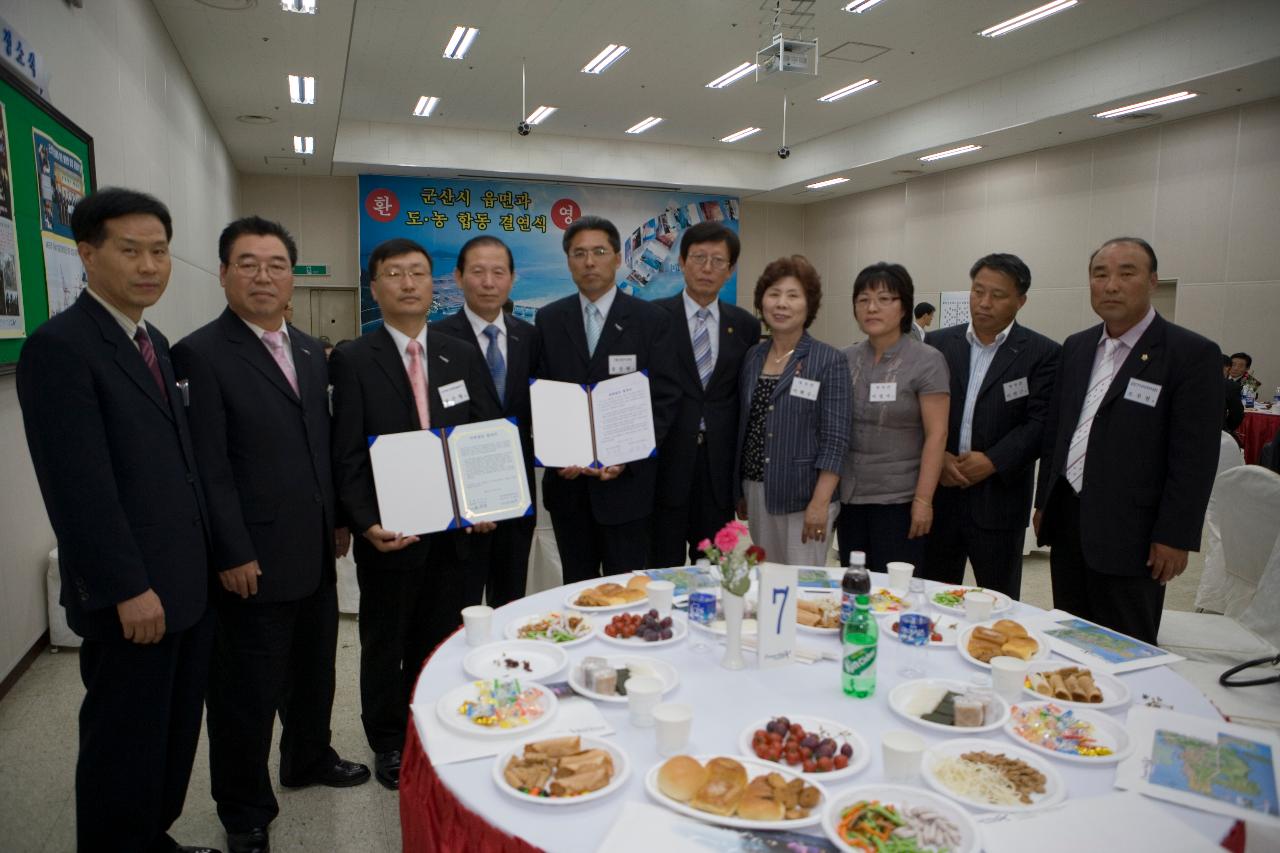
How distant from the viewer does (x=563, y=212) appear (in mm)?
13531

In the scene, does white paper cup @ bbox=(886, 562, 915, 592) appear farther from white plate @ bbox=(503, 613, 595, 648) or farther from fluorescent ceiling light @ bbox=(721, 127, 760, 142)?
fluorescent ceiling light @ bbox=(721, 127, 760, 142)

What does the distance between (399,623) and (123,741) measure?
34.7 inches

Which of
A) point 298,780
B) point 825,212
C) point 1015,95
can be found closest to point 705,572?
point 298,780

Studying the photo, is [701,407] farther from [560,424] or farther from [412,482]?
[412,482]

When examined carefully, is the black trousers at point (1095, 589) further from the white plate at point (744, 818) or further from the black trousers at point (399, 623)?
the black trousers at point (399, 623)

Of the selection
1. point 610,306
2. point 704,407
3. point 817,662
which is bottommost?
point 817,662

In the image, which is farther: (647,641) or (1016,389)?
(1016,389)

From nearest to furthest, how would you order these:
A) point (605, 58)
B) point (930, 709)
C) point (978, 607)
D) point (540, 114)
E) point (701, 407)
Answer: point (930, 709) < point (978, 607) < point (701, 407) < point (605, 58) < point (540, 114)

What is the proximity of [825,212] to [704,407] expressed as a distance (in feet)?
44.1

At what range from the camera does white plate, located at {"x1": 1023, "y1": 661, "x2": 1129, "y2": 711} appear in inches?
64.6

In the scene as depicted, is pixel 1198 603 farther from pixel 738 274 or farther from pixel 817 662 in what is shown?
pixel 738 274

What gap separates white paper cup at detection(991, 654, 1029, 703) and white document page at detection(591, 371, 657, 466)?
5.12ft

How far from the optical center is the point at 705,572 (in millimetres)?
2295

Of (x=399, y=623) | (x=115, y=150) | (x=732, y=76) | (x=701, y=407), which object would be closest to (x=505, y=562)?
(x=399, y=623)
